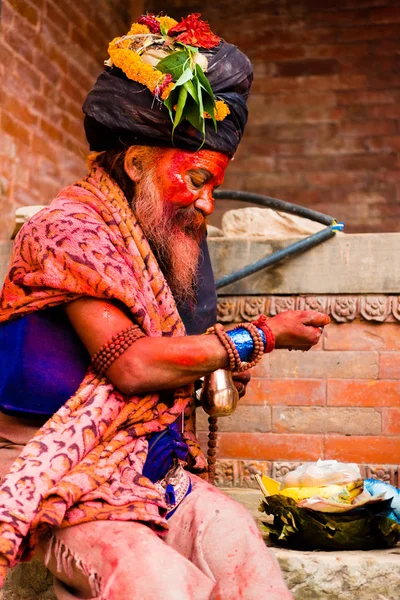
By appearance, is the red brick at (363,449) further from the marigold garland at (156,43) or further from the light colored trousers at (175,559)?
the marigold garland at (156,43)

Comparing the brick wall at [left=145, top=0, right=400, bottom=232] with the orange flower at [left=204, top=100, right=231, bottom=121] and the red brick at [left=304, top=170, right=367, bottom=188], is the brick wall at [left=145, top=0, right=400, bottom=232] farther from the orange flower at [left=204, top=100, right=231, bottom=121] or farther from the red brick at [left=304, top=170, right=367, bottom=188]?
the orange flower at [left=204, top=100, right=231, bottom=121]

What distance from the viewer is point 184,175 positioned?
2.66m

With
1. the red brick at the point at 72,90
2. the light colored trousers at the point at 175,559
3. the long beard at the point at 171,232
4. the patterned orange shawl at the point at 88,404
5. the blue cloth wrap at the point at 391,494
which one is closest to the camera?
the light colored trousers at the point at 175,559

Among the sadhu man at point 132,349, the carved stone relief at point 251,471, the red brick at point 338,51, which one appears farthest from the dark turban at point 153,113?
the red brick at point 338,51

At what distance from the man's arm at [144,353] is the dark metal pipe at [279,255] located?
1.48 meters

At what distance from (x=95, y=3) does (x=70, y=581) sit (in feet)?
20.7

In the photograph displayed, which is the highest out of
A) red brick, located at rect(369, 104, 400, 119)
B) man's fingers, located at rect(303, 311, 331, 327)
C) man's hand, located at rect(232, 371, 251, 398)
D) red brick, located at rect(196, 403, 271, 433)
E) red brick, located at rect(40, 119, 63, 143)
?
red brick, located at rect(369, 104, 400, 119)

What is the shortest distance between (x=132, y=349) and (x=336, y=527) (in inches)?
40.6

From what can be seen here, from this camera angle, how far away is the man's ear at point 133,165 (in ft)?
8.75

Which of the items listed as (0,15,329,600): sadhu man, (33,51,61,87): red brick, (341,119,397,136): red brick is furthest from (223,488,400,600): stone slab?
(341,119,397,136): red brick

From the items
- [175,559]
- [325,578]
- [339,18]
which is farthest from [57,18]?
[175,559]

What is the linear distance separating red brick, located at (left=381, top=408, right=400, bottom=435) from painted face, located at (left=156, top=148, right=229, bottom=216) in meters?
1.58

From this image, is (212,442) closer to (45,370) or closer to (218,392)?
(218,392)

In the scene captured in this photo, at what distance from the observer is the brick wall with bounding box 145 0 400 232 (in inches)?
335
